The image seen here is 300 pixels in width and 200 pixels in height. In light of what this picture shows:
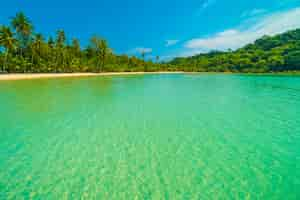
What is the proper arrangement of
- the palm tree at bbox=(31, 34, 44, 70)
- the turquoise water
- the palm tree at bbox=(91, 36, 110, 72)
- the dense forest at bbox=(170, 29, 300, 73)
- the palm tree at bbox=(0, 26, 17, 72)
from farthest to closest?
the dense forest at bbox=(170, 29, 300, 73) → the palm tree at bbox=(91, 36, 110, 72) → the palm tree at bbox=(31, 34, 44, 70) → the palm tree at bbox=(0, 26, 17, 72) → the turquoise water

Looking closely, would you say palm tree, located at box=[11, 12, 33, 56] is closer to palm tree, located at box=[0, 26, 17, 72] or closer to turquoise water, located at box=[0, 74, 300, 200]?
palm tree, located at box=[0, 26, 17, 72]

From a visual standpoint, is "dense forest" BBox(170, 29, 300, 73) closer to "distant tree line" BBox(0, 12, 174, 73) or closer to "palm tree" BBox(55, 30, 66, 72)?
"distant tree line" BBox(0, 12, 174, 73)

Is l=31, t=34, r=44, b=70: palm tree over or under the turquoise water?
over

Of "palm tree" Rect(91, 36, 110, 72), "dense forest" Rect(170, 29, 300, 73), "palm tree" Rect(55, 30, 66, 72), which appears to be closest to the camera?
"palm tree" Rect(55, 30, 66, 72)

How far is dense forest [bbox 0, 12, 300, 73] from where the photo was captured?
36094 millimetres

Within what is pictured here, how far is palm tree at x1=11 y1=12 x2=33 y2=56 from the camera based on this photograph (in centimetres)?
3566

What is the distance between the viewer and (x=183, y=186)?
3.07 meters

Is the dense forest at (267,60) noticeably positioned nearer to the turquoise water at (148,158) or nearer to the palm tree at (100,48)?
the palm tree at (100,48)

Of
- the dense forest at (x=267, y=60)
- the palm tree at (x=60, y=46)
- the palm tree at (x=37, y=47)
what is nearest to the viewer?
the palm tree at (x=37, y=47)

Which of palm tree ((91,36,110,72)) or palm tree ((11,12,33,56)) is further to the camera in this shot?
palm tree ((91,36,110,72))

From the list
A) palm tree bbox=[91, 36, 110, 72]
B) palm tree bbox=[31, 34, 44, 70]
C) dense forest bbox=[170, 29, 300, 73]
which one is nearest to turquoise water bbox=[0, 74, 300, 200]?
palm tree bbox=[31, 34, 44, 70]

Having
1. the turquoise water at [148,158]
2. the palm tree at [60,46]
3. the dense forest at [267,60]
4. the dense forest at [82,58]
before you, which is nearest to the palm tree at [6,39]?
the dense forest at [82,58]

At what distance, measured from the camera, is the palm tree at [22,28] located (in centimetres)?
3566

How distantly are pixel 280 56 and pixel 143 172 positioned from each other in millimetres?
93005
